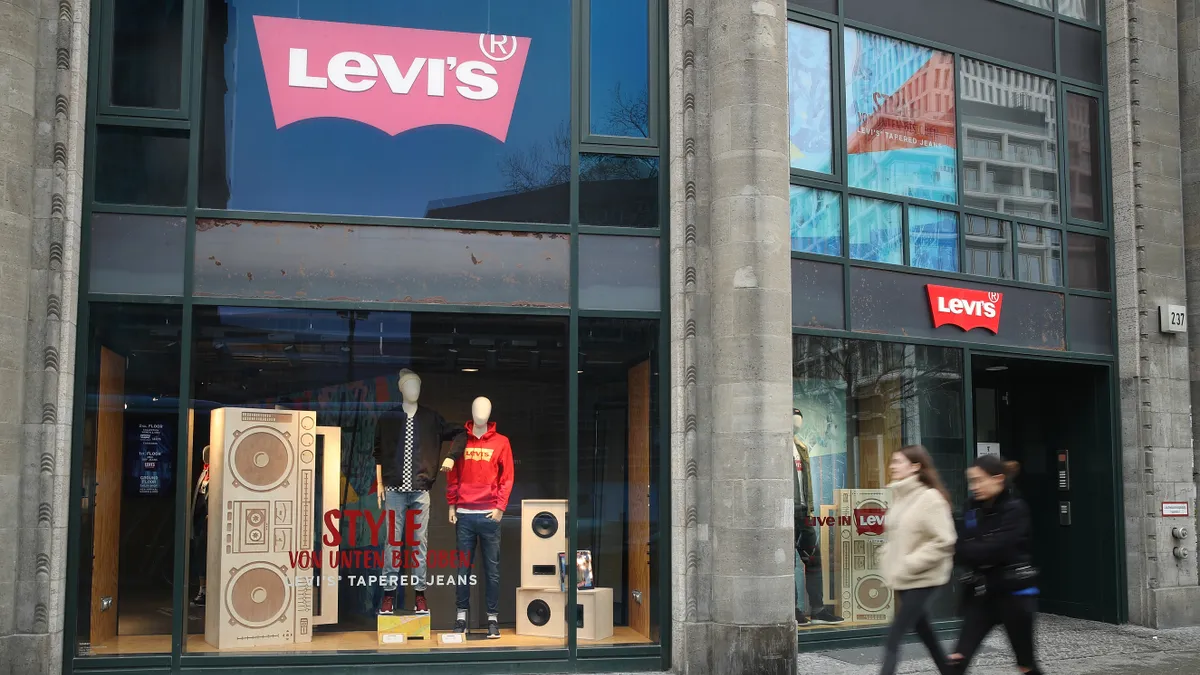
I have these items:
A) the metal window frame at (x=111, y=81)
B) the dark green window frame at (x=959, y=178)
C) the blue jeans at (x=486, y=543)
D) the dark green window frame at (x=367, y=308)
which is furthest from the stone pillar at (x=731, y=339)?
the metal window frame at (x=111, y=81)

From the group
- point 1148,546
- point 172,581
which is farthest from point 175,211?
point 1148,546

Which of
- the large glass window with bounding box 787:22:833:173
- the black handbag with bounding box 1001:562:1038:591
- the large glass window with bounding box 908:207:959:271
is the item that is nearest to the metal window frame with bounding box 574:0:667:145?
the large glass window with bounding box 787:22:833:173

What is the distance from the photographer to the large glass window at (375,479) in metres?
9.42

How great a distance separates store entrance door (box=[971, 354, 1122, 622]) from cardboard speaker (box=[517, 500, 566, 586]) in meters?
5.32

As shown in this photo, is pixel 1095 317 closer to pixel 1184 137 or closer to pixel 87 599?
pixel 1184 137

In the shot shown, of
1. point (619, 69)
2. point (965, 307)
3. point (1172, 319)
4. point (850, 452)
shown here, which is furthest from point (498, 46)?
point (1172, 319)

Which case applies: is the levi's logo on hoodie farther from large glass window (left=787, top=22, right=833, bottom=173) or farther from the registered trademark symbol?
large glass window (left=787, top=22, right=833, bottom=173)

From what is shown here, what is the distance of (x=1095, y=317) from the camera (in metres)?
13.1

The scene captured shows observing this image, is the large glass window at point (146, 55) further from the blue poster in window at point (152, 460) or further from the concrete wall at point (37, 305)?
the blue poster in window at point (152, 460)

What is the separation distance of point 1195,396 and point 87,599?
11973mm

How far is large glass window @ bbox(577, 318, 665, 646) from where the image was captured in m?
9.93

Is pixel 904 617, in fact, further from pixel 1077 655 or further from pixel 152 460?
pixel 152 460

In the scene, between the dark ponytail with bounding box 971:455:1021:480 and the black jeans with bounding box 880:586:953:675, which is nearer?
the black jeans with bounding box 880:586:953:675

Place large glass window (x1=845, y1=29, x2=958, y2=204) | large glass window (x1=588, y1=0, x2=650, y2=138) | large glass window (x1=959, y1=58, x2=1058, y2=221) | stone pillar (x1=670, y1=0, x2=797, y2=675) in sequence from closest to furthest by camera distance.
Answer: stone pillar (x1=670, y1=0, x2=797, y2=675) < large glass window (x1=588, y1=0, x2=650, y2=138) < large glass window (x1=845, y1=29, x2=958, y2=204) < large glass window (x1=959, y1=58, x2=1058, y2=221)
